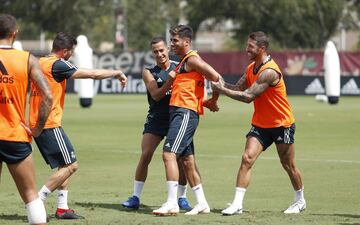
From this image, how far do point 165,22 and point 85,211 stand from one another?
7680cm

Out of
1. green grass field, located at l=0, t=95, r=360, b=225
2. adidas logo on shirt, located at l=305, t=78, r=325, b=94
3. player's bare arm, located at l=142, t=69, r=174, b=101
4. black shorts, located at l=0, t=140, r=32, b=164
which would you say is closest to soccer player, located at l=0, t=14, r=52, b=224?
black shorts, located at l=0, t=140, r=32, b=164

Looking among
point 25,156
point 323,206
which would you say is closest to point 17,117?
point 25,156

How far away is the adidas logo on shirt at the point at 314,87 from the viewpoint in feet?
157

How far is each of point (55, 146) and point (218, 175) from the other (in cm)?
533

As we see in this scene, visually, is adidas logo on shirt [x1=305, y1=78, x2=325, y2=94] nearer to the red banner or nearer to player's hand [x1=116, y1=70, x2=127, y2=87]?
the red banner

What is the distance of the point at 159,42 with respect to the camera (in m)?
12.6

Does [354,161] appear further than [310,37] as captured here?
No

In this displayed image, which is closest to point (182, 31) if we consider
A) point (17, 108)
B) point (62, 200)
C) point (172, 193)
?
point (172, 193)

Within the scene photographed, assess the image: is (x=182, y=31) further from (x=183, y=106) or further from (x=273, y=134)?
(x=273, y=134)

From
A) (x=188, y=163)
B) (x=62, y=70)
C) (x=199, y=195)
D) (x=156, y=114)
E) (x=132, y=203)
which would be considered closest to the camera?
(x=62, y=70)

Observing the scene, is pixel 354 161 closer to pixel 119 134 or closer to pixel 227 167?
pixel 227 167

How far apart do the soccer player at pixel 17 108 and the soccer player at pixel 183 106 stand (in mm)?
2914

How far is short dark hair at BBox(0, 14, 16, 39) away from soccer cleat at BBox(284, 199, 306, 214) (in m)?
4.57

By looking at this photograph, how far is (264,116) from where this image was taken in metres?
12.4
